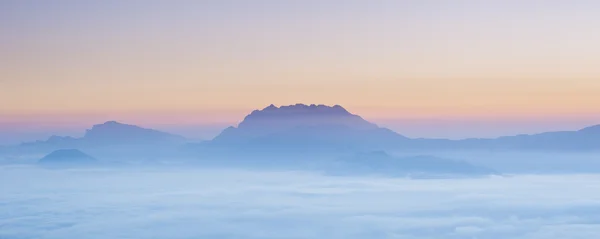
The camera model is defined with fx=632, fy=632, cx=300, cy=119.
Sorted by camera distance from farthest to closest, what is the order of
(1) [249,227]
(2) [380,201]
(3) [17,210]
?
(2) [380,201]
(3) [17,210]
(1) [249,227]

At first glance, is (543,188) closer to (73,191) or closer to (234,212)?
(234,212)

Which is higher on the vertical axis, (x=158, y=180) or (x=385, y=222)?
(x=158, y=180)

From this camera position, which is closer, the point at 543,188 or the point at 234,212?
the point at 234,212

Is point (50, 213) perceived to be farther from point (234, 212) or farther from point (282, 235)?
point (282, 235)

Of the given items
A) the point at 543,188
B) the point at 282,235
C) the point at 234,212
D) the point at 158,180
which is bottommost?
the point at 282,235

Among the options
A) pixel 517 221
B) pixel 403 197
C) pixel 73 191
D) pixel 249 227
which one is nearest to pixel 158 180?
pixel 73 191

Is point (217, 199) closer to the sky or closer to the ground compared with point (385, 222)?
closer to the sky

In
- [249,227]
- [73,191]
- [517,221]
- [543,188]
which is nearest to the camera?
[249,227]

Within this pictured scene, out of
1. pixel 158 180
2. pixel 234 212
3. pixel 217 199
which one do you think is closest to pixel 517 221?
pixel 234 212

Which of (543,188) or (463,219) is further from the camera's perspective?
(543,188)
